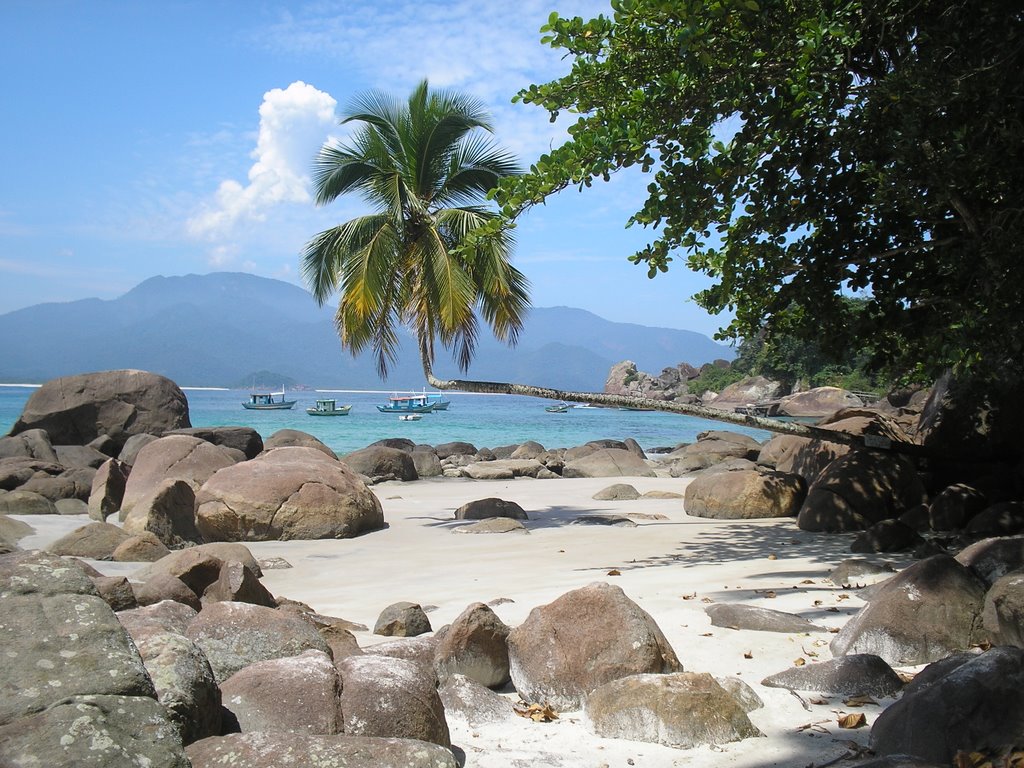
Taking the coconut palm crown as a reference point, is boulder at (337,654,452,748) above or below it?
below

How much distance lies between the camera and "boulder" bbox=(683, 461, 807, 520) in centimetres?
1306

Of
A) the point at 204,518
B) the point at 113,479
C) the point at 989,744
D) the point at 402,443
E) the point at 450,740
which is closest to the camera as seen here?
the point at 989,744

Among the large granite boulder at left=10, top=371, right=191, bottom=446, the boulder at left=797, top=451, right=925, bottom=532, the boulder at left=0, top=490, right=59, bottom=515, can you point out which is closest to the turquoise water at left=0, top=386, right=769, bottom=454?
the large granite boulder at left=10, top=371, right=191, bottom=446

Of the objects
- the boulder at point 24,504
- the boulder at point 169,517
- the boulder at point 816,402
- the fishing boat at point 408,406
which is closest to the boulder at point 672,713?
the boulder at point 169,517

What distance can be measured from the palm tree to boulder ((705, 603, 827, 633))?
9.81 m

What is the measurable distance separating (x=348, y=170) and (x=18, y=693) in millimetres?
14483

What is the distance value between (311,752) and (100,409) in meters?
26.5

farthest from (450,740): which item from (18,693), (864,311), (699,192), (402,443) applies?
(402,443)

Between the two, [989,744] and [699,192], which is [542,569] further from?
[989,744]

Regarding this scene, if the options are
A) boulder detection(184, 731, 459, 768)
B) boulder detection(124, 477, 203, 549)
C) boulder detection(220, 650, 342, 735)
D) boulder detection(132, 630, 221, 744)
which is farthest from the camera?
boulder detection(124, 477, 203, 549)

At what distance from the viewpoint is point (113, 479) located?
51.1 ft

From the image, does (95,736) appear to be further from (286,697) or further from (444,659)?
(444,659)

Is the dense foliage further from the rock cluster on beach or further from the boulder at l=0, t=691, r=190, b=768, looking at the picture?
the boulder at l=0, t=691, r=190, b=768

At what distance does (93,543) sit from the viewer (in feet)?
34.1
